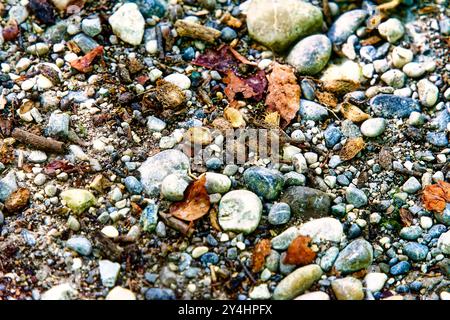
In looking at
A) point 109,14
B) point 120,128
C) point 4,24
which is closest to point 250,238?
point 120,128

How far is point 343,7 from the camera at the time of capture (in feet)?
10.7

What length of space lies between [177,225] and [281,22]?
1315mm

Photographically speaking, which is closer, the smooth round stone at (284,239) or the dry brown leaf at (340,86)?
the smooth round stone at (284,239)

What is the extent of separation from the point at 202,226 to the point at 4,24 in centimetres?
172

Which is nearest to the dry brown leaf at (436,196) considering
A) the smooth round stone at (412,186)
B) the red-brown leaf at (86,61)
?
the smooth round stone at (412,186)

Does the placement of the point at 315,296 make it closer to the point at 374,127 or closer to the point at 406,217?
the point at 406,217

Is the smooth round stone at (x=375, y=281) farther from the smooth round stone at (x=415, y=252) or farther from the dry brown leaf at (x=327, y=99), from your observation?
the dry brown leaf at (x=327, y=99)

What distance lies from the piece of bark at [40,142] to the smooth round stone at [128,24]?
75 cm

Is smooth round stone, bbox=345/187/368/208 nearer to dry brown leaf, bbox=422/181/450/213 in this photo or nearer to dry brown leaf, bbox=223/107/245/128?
dry brown leaf, bbox=422/181/450/213

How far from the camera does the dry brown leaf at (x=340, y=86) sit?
2949 millimetres

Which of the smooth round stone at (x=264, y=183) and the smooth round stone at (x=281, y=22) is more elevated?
the smooth round stone at (x=281, y=22)

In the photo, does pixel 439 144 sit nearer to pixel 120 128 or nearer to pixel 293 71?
pixel 293 71

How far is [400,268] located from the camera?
2410mm

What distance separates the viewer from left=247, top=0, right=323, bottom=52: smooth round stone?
9.93ft
